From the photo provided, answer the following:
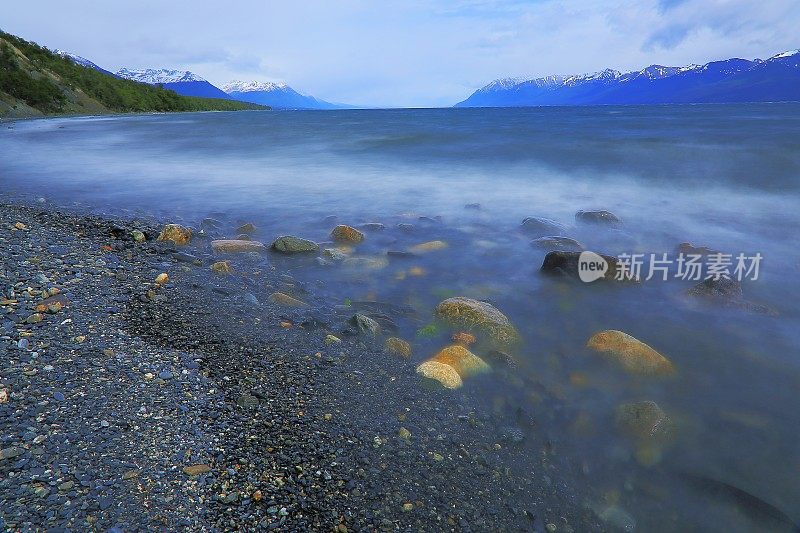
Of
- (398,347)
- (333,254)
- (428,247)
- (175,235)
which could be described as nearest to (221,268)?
(333,254)

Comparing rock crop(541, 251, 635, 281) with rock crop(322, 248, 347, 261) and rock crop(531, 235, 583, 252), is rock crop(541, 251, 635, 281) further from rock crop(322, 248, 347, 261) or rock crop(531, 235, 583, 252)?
rock crop(322, 248, 347, 261)

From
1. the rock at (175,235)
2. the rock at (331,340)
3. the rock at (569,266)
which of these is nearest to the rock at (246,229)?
the rock at (175,235)

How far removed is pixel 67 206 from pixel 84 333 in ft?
30.8

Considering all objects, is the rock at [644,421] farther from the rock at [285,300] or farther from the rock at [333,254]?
the rock at [333,254]

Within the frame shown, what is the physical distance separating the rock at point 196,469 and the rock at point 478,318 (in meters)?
3.77

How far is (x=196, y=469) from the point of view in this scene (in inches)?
137

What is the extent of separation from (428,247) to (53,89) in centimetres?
7702

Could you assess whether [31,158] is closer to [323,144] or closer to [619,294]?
[323,144]

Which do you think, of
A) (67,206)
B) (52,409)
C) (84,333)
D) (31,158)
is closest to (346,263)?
(84,333)

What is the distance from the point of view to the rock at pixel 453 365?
511 cm

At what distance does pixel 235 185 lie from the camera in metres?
17.9

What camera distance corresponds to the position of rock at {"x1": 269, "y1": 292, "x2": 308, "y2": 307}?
6.77 metres

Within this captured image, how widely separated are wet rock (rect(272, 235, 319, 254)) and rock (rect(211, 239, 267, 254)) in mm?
342

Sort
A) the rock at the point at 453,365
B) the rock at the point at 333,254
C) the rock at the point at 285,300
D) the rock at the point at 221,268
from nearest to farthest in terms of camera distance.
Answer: the rock at the point at 453,365 < the rock at the point at 285,300 < the rock at the point at 221,268 < the rock at the point at 333,254
